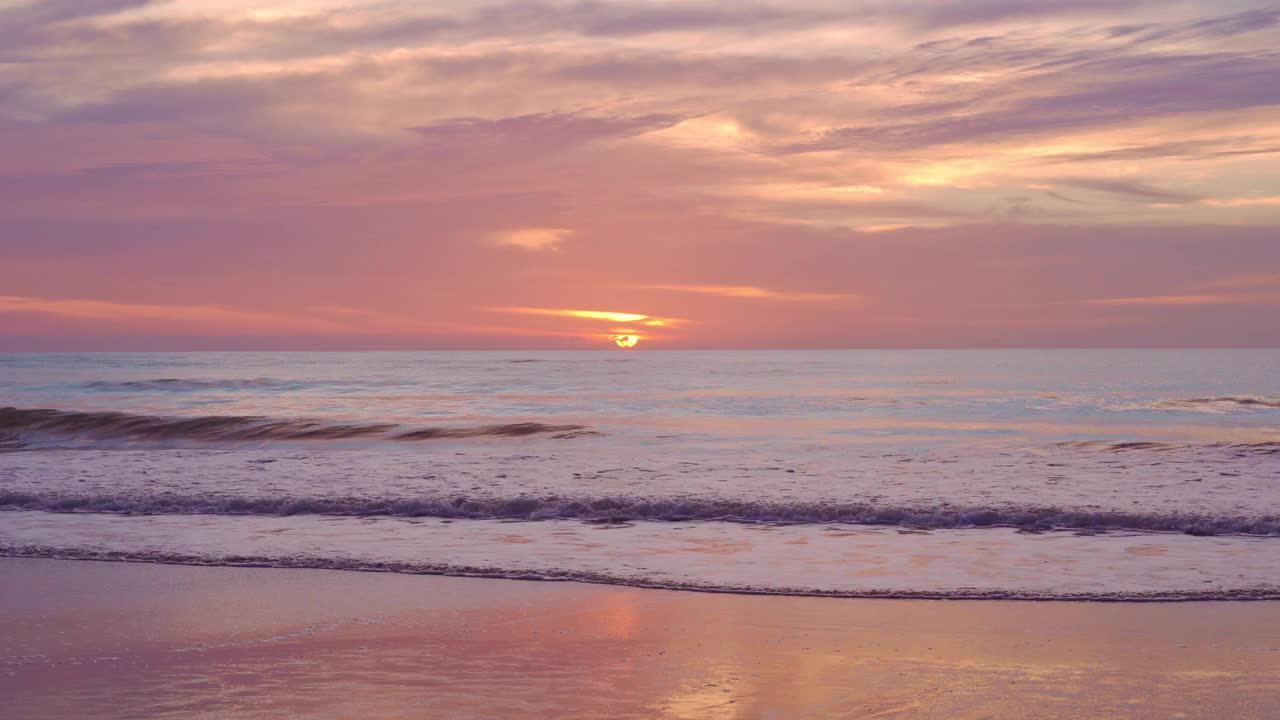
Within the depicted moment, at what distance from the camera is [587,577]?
33.4 feet

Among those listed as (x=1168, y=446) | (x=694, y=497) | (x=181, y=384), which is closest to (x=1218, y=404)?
(x=1168, y=446)

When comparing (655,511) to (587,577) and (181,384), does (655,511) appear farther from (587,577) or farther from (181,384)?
(181,384)

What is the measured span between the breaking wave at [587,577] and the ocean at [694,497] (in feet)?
0.15

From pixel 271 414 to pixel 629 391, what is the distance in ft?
70.3

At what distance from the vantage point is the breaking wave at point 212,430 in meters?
29.8

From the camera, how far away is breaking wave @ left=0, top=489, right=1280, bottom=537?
536 inches

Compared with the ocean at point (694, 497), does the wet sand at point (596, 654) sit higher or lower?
lower

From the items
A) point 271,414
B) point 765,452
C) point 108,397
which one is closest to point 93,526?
point 765,452

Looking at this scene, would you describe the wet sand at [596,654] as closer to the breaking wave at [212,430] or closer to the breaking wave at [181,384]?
the breaking wave at [212,430]

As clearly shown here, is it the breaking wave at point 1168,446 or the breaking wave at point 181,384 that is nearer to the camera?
the breaking wave at point 1168,446

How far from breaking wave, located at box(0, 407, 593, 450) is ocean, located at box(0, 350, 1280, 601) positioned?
18 cm

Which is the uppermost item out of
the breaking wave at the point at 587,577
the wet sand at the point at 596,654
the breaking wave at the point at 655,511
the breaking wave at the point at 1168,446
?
the breaking wave at the point at 1168,446

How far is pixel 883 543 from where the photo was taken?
1240 cm

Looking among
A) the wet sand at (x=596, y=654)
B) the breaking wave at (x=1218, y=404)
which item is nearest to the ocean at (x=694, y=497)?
the wet sand at (x=596, y=654)
